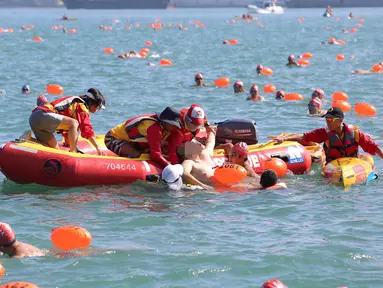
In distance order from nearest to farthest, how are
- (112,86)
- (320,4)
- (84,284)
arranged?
(84,284)
(112,86)
(320,4)

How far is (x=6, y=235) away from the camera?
830cm

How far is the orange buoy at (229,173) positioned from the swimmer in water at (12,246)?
11.6ft

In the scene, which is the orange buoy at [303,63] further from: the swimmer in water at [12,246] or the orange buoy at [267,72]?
the swimmer in water at [12,246]

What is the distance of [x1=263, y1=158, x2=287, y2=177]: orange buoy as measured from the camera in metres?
A: 12.5

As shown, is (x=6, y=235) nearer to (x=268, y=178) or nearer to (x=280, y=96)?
(x=268, y=178)

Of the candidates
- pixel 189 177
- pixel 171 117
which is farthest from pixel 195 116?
pixel 189 177

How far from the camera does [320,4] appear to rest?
11188 cm

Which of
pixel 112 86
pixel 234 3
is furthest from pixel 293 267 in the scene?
pixel 234 3

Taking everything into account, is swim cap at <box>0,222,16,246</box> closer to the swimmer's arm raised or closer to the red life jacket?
the swimmer's arm raised

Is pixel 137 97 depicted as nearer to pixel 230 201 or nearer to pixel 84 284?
pixel 230 201

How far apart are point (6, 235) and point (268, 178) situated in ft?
14.2

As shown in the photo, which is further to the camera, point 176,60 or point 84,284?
point 176,60

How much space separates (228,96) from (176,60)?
1127cm

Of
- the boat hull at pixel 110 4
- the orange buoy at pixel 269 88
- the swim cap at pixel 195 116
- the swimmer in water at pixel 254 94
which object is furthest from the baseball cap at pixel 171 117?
the boat hull at pixel 110 4
